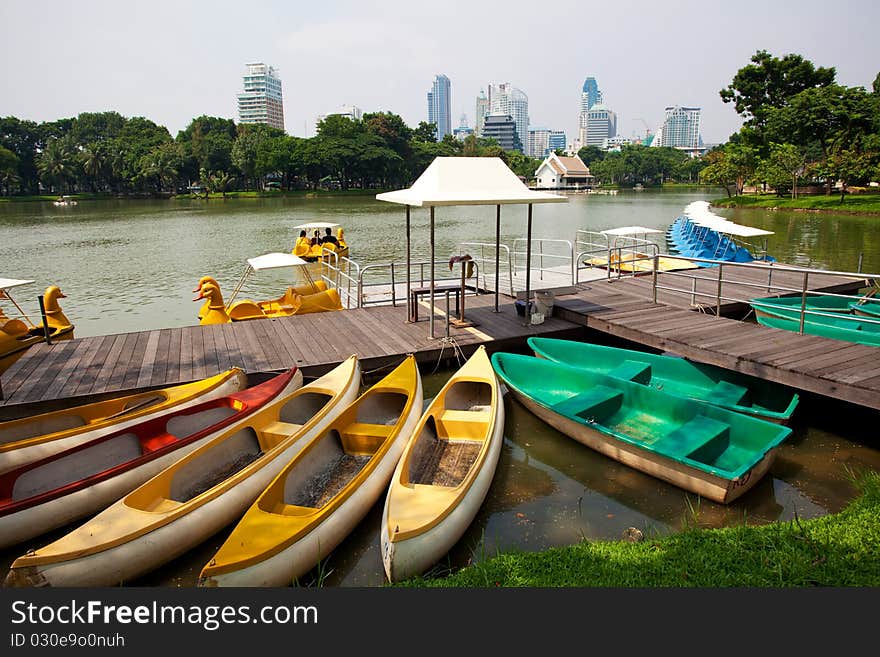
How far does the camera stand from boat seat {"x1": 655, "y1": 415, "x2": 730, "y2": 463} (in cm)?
590

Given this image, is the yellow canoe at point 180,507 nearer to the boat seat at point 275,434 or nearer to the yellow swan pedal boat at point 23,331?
the boat seat at point 275,434

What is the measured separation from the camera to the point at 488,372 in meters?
7.52

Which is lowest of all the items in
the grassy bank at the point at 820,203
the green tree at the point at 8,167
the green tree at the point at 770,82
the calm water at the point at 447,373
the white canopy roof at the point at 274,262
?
the calm water at the point at 447,373

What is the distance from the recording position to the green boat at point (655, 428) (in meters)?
5.67

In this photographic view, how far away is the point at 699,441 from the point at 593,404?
4.27ft

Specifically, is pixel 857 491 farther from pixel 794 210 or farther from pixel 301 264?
pixel 794 210

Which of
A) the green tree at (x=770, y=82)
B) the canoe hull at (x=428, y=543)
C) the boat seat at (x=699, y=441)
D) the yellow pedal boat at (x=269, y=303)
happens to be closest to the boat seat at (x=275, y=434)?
the canoe hull at (x=428, y=543)

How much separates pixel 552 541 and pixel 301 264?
8784 mm

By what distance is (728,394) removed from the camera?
7.66 m

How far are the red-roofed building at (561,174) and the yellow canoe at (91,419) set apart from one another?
112 m

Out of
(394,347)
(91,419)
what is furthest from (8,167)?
(91,419)

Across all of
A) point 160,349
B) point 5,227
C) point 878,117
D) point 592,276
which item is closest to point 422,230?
point 592,276

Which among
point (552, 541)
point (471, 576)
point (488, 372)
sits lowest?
point (552, 541)

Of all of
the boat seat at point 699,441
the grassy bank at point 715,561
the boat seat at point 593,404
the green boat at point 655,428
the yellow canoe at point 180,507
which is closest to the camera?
the grassy bank at point 715,561
